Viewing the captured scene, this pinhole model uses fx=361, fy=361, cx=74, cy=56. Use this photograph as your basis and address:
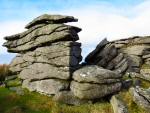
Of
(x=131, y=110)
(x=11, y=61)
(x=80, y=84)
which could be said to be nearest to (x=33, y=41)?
(x=11, y=61)

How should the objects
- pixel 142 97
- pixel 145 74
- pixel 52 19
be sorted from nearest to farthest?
1. pixel 142 97
2. pixel 52 19
3. pixel 145 74

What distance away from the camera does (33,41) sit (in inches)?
1804

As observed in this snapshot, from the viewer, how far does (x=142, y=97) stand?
34562mm

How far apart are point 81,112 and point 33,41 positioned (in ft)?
44.2

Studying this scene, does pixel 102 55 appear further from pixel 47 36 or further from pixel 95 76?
pixel 95 76

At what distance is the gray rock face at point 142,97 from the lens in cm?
3384

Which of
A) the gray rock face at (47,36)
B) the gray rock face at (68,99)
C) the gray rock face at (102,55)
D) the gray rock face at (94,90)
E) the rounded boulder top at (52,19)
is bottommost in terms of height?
the gray rock face at (68,99)

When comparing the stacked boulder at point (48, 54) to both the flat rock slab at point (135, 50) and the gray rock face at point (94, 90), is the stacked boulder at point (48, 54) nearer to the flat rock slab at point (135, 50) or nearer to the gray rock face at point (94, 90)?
the gray rock face at point (94, 90)

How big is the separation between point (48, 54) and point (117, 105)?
1219 centimetres

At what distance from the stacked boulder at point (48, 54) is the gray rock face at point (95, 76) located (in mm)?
1721

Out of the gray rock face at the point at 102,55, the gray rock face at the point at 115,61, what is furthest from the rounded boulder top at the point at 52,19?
the gray rock face at the point at 115,61

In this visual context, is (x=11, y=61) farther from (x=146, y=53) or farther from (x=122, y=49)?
(x=146, y=53)

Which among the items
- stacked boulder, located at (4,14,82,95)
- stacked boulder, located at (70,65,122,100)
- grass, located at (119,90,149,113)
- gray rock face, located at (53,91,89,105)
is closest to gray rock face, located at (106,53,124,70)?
stacked boulder, located at (4,14,82,95)

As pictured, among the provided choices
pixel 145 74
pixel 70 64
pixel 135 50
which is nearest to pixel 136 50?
pixel 135 50
